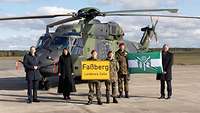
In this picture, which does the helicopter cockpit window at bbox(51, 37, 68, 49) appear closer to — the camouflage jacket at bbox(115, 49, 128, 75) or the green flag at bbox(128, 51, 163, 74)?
the green flag at bbox(128, 51, 163, 74)

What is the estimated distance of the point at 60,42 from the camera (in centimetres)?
1953

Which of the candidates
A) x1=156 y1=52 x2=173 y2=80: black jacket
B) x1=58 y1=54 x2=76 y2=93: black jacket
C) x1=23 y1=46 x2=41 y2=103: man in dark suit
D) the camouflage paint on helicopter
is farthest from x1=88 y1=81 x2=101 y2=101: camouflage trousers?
the camouflage paint on helicopter

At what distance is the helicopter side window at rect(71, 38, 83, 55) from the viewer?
19.8 m

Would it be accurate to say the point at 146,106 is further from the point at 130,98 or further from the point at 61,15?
the point at 61,15

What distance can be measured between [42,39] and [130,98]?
18.1ft

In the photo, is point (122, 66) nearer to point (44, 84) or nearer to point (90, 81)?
point (90, 81)

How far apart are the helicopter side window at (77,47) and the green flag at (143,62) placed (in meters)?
3.08

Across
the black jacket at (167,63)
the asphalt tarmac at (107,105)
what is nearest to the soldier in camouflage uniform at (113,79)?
the asphalt tarmac at (107,105)

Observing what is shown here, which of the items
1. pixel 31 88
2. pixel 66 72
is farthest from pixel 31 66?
pixel 66 72

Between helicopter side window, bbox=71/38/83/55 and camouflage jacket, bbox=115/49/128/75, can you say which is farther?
helicopter side window, bbox=71/38/83/55

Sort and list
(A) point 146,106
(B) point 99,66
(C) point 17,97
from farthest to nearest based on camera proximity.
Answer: (C) point 17,97
(B) point 99,66
(A) point 146,106

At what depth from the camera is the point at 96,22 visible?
2158cm

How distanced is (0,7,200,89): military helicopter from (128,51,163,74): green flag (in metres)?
1.92

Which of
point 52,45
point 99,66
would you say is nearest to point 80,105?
point 99,66
